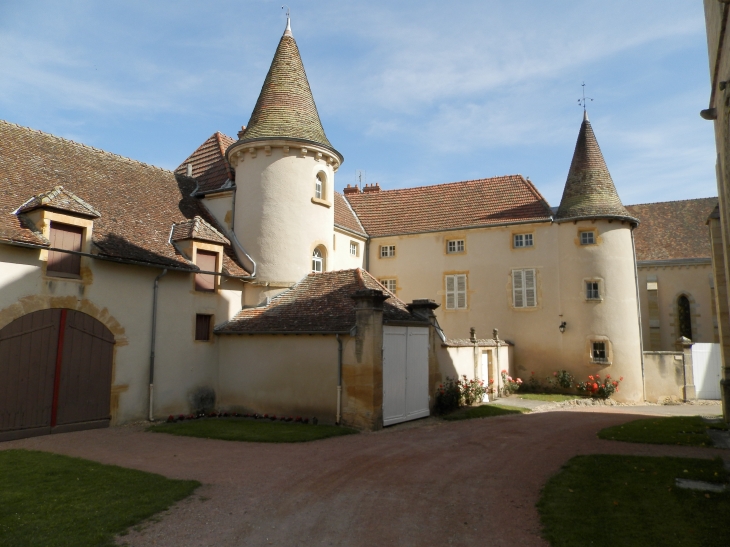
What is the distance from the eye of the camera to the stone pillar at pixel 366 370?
41.9 feet

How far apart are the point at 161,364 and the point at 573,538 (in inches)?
454

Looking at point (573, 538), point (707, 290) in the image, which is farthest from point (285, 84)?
point (707, 290)

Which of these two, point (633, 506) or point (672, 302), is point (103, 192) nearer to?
point (633, 506)

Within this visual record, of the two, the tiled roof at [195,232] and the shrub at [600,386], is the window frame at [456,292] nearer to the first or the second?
the shrub at [600,386]

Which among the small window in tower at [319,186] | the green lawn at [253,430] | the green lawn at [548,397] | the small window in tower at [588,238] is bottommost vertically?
the green lawn at [548,397]

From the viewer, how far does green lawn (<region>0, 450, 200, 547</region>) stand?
564cm

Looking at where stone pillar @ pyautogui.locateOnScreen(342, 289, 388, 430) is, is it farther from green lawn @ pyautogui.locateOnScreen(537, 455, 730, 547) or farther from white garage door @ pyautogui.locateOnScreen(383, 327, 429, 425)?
green lawn @ pyautogui.locateOnScreen(537, 455, 730, 547)

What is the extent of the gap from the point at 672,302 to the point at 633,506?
25835mm

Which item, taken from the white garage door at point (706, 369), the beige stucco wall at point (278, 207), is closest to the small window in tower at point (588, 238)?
the white garage door at point (706, 369)

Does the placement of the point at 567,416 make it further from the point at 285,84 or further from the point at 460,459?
the point at 285,84

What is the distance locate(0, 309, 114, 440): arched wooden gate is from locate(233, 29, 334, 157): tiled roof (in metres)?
8.11

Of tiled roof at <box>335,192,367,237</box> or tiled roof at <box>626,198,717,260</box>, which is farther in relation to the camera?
tiled roof at <box>626,198,717,260</box>

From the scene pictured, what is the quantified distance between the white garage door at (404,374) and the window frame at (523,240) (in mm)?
9052

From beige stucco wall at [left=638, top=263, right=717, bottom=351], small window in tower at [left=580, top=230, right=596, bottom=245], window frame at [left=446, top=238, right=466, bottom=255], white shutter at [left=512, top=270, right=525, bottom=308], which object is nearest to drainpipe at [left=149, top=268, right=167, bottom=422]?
window frame at [left=446, top=238, right=466, bottom=255]
